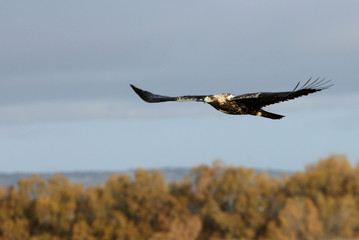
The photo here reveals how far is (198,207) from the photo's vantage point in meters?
138

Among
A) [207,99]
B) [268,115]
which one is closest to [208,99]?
[207,99]

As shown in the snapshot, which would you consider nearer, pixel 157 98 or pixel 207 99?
pixel 207 99

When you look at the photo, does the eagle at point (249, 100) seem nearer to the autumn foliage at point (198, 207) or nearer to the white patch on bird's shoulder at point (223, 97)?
the white patch on bird's shoulder at point (223, 97)

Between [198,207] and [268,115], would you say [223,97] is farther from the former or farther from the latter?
[198,207]

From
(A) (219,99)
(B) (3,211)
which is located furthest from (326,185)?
(A) (219,99)

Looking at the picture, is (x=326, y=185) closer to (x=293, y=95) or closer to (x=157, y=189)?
(x=157, y=189)

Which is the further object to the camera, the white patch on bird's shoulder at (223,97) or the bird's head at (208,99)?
the bird's head at (208,99)

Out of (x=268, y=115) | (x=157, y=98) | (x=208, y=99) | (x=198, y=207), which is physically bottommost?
(x=198, y=207)

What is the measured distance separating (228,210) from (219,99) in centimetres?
12130

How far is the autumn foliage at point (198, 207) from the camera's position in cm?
12862

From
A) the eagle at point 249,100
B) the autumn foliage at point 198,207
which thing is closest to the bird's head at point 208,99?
the eagle at point 249,100

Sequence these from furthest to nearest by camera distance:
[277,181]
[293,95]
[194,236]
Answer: [277,181] < [194,236] < [293,95]

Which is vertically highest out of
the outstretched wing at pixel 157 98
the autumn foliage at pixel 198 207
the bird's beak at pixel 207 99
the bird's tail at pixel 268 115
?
the outstretched wing at pixel 157 98

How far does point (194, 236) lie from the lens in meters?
131
